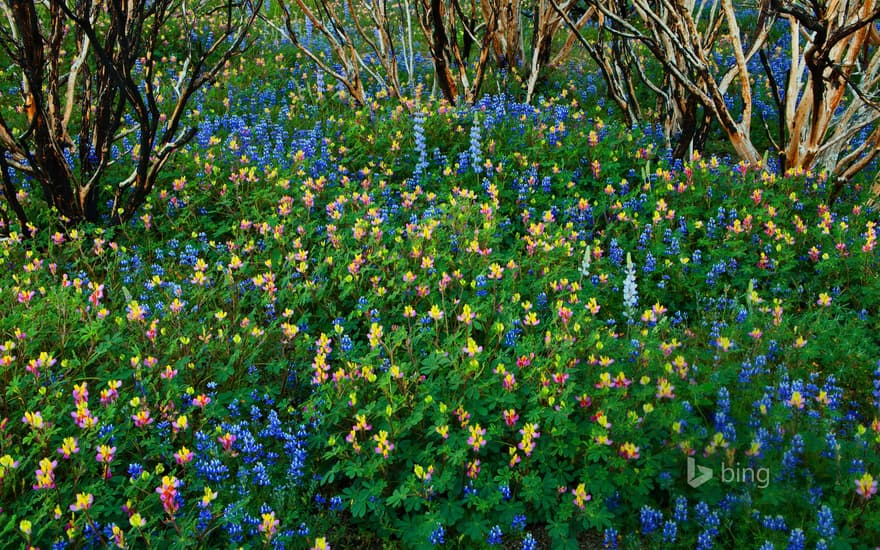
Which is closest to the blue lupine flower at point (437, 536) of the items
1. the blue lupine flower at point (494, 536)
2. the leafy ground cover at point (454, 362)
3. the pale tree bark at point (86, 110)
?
the leafy ground cover at point (454, 362)

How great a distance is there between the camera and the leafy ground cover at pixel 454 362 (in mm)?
2941

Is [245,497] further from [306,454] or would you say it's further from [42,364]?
[42,364]

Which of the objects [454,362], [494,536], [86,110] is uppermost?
[86,110]

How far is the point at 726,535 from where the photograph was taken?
283 cm

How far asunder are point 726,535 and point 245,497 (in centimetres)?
199

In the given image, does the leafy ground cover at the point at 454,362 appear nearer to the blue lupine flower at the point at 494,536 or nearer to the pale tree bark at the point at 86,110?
the blue lupine flower at the point at 494,536

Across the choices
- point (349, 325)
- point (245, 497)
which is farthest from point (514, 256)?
point (245, 497)

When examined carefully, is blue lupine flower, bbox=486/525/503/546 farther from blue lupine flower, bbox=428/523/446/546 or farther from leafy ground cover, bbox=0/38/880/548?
blue lupine flower, bbox=428/523/446/546

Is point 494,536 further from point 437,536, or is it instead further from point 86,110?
point 86,110

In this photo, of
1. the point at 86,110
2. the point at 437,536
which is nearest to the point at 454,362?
the point at 437,536

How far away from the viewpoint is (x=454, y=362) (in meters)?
3.38

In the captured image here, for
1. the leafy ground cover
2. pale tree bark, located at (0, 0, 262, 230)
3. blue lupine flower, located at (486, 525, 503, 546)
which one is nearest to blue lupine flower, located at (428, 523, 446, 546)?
the leafy ground cover

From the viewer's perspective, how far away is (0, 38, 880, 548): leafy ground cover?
2.94 m

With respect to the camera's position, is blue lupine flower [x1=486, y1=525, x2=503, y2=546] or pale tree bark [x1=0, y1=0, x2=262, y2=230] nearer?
blue lupine flower [x1=486, y1=525, x2=503, y2=546]
